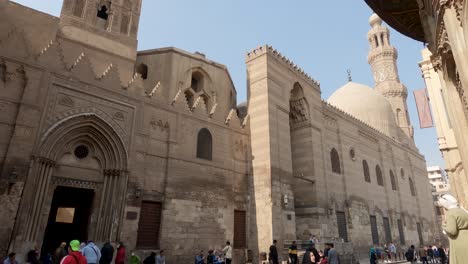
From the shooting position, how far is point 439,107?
14.6 meters

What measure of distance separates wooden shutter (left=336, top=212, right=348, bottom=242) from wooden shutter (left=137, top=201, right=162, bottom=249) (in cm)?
1091

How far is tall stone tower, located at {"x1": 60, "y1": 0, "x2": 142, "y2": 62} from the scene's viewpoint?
1452cm

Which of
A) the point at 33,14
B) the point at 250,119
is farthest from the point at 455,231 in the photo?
the point at 33,14

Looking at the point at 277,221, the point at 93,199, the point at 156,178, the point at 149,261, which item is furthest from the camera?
the point at 277,221

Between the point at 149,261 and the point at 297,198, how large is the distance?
30.6ft

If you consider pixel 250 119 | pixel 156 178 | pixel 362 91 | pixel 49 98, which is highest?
pixel 362 91

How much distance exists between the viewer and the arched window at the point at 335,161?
19.3 m

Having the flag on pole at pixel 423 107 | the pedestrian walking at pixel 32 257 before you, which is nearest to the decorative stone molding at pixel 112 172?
the pedestrian walking at pixel 32 257

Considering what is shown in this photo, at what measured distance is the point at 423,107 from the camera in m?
19.1

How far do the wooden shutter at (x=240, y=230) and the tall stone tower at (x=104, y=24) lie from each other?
30.4 feet

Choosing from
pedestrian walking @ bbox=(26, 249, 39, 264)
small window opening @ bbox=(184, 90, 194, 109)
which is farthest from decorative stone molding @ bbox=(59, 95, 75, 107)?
small window opening @ bbox=(184, 90, 194, 109)

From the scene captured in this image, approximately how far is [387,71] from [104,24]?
3333 cm

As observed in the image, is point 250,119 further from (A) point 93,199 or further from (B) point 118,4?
→ (B) point 118,4

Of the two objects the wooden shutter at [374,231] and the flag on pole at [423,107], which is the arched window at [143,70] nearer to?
the flag on pole at [423,107]
